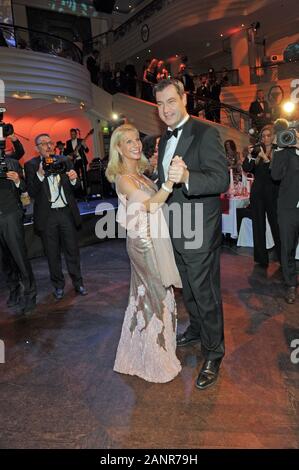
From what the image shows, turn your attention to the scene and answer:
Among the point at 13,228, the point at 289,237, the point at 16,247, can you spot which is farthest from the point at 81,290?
the point at 289,237

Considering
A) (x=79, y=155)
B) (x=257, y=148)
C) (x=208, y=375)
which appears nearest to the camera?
(x=208, y=375)

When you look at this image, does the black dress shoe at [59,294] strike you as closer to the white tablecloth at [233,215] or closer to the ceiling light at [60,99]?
the white tablecloth at [233,215]

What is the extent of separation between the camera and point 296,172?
339cm

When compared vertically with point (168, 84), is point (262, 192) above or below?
below

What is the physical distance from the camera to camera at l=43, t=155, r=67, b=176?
11.7 ft

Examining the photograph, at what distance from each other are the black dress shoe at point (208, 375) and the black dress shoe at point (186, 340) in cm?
46

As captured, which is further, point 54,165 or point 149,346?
point 54,165

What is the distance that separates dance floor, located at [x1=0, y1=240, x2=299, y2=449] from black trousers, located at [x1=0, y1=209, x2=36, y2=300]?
12.8 inches

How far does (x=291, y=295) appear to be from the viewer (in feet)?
11.4

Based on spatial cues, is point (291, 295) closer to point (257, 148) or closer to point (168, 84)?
point (257, 148)

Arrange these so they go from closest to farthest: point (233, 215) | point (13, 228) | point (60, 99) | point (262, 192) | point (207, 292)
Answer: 1. point (207, 292)
2. point (13, 228)
3. point (262, 192)
4. point (233, 215)
5. point (60, 99)

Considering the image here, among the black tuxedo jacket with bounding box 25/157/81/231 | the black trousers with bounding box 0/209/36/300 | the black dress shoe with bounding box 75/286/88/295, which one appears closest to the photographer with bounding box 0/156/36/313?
the black trousers with bounding box 0/209/36/300

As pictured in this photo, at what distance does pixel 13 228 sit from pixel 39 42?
7578mm

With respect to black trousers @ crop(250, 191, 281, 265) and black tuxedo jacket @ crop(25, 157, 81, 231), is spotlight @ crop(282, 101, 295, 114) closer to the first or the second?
black trousers @ crop(250, 191, 281, 265)
